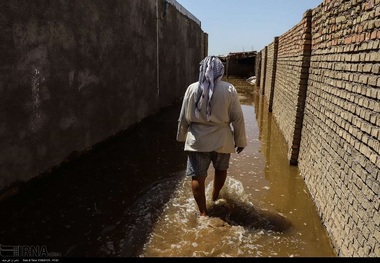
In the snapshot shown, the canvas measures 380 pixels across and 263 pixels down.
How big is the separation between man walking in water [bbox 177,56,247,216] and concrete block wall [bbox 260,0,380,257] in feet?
3.47

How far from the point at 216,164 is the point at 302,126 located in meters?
2.39

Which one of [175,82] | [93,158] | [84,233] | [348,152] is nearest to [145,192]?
[84,233]

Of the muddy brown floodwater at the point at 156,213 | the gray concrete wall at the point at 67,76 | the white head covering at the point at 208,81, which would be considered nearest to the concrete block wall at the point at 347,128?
the muddy brown floodwater at the point at 156,213

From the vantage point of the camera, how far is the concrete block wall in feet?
7.84

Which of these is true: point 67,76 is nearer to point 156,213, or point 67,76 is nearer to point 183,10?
point 156,213

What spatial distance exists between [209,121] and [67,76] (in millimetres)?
2622

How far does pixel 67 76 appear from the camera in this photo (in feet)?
15.1

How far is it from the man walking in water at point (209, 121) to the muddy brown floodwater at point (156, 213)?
470 mm

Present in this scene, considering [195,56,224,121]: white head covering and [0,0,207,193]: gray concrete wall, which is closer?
[195,56,224,121]: white head covering

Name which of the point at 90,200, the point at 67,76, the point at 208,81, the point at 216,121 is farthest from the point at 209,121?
the point at 67,76

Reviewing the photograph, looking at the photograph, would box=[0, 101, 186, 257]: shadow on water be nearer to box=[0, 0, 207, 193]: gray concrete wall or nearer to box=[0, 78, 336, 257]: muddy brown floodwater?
box=[0, 78, 336, 257]: muddy brown floodwater

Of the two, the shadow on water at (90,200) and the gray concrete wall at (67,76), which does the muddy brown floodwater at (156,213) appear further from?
the gray concrete wall at (67,76)

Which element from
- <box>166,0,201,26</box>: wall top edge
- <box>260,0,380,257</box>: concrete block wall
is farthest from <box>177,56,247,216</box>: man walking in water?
<box>166,0,201,26</box>: wall top edge

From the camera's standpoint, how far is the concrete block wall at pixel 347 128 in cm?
239
